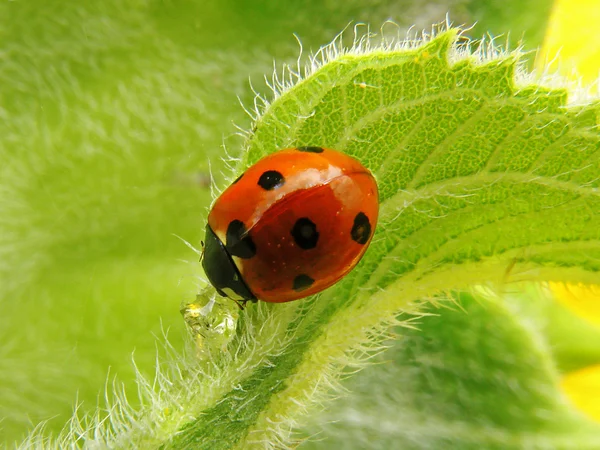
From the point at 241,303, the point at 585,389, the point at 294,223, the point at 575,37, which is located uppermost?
the point at 575,37

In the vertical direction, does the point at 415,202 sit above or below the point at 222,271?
above

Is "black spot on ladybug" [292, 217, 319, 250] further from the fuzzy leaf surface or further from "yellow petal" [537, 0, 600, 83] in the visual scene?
"yellow petal" [537, 0, 600, 83]

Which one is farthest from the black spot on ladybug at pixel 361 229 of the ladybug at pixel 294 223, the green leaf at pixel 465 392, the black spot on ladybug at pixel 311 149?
the green leaf at pixel 465 392

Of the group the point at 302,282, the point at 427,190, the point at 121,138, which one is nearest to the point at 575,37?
the point at 427,190

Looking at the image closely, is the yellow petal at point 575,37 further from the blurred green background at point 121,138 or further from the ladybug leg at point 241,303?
the ladybug leg at point 241,303

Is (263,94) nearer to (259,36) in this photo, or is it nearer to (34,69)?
(259,36)

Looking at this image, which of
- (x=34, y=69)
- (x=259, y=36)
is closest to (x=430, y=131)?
(x=259, y=36)

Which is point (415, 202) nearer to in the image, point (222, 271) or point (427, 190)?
point (427, 190)
